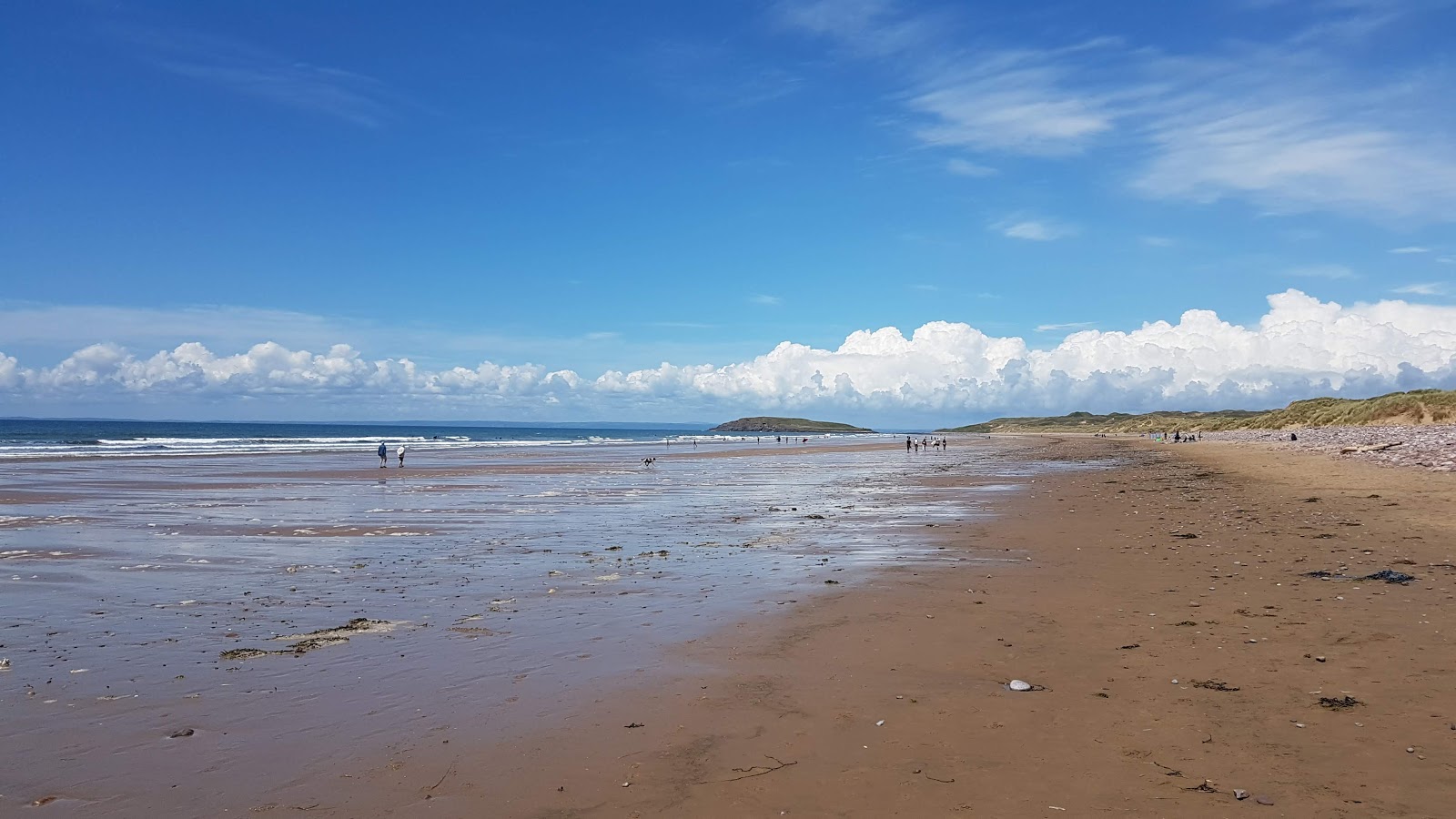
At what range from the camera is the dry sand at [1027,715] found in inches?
210

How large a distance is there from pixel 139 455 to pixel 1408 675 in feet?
241

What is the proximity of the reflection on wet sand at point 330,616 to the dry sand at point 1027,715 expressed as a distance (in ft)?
2.64

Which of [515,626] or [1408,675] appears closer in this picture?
[1408,675]

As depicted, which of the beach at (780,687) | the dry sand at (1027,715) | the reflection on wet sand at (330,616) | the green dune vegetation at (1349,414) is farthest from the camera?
the green dune vegetation at (1349,414)

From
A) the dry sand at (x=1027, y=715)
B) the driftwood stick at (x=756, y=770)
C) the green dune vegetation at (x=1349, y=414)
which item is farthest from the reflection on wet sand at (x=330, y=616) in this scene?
the green dune vegetation at (x=1349, y=414)

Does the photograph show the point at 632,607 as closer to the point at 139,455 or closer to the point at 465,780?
the point at 465,780

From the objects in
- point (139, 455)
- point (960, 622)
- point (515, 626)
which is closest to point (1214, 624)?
point (960, 622)

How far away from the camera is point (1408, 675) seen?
741cm

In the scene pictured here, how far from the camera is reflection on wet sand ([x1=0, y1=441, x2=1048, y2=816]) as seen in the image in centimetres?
621

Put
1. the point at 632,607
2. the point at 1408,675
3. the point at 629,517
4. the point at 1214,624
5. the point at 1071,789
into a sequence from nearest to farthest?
the point at 1071,789, the point at 1408,675, the point at 1214,624, the point at 632,607, the point at 629,517

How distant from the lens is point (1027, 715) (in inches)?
268

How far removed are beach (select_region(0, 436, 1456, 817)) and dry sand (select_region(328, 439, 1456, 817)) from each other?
32 mm

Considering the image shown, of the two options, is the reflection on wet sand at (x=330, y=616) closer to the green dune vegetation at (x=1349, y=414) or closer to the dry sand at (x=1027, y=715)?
the dry sand at (x=1027, y=715)

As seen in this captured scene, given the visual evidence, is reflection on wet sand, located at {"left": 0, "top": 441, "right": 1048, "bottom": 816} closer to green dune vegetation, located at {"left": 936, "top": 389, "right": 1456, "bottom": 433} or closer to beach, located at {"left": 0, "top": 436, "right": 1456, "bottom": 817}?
beach, located at {"left": 0, "top": 436, "right": 1456, "bottom": 817}
